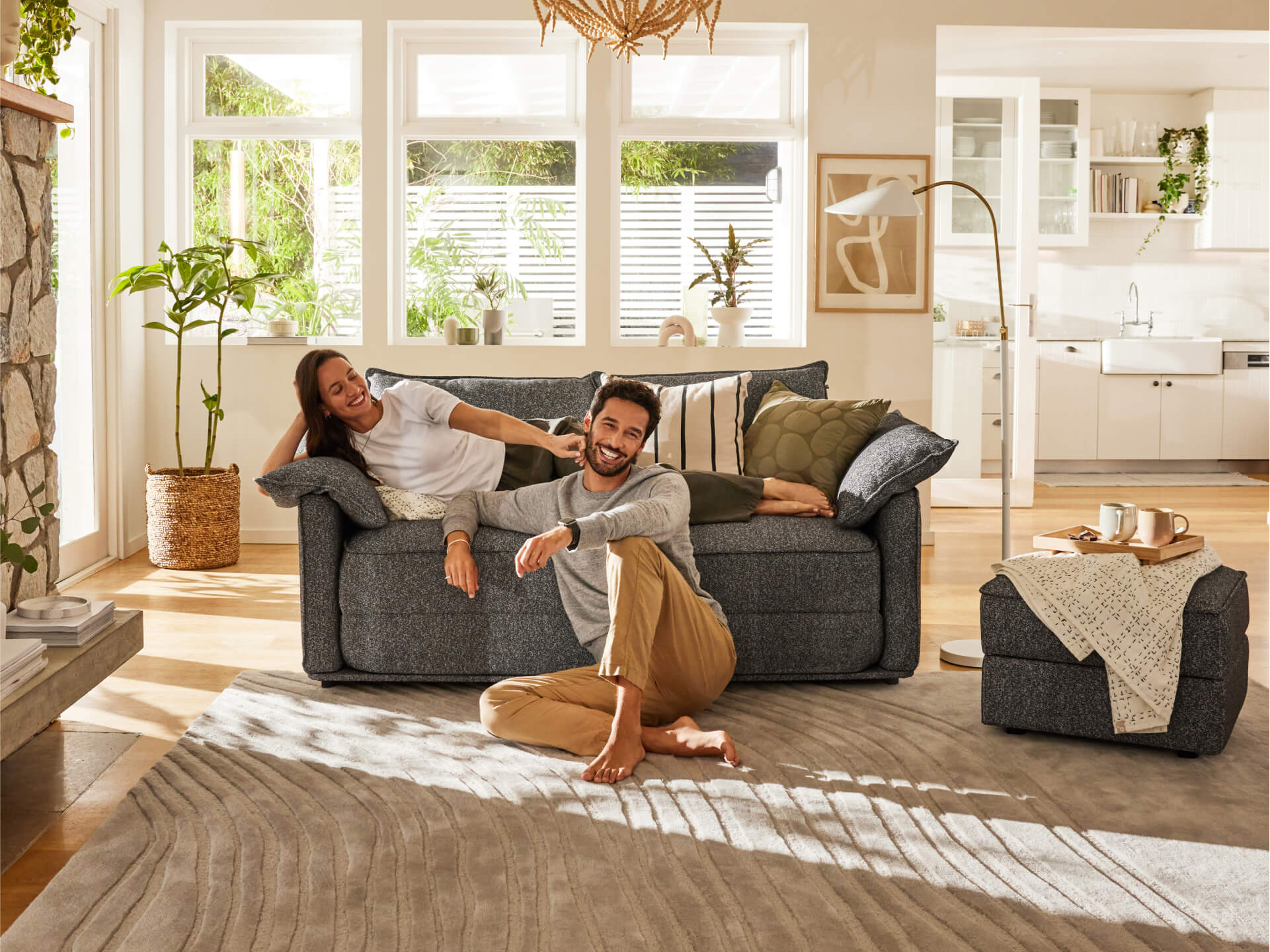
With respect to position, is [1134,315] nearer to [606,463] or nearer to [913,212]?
[913,212]

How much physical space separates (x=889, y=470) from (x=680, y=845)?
4.20 feet

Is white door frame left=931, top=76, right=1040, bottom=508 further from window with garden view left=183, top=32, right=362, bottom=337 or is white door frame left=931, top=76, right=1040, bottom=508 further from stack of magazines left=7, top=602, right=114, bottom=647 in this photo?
stack of magazines left=7, top=602, right=114, bottom=647

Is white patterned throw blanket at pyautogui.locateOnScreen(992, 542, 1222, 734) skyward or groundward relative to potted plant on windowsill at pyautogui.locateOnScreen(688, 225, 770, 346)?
groundward

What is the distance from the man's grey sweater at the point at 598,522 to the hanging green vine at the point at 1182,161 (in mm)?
6460

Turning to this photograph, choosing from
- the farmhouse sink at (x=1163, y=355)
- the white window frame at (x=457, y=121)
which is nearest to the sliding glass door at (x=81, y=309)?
the white window frame at (x=457, y=121)

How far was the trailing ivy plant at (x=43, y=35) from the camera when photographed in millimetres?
3258

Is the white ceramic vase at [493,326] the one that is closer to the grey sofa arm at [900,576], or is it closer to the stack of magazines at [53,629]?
the grey sofa arm at [900,576]

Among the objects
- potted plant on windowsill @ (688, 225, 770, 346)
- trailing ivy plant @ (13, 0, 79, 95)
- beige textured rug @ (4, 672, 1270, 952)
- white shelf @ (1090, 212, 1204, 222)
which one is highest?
white shelf @ (1090, 212, 1204, 222)

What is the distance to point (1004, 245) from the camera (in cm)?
654

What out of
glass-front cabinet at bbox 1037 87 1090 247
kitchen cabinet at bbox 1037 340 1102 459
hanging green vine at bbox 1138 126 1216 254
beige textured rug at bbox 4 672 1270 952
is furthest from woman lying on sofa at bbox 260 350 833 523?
hanging green vine at bbox 1138 126 1216 254

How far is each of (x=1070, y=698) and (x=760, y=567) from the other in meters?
0.83

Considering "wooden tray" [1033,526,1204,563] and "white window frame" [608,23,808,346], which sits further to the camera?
"white window frame" [608,23,808,346]

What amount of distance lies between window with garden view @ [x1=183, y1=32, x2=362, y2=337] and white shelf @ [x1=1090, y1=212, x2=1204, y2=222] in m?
5.17

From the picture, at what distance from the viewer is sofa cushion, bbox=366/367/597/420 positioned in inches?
145
